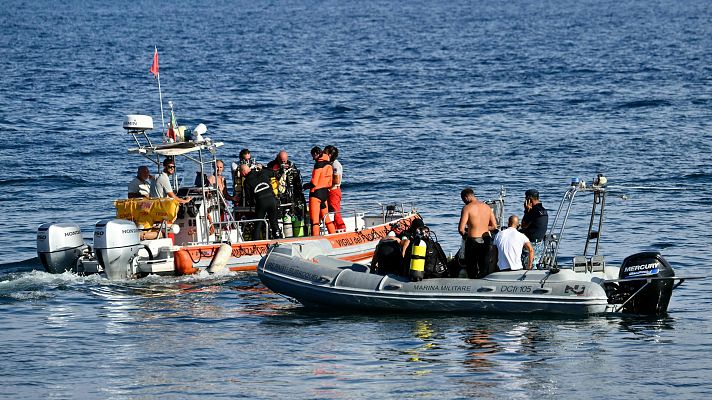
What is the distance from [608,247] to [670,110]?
18.7 metres

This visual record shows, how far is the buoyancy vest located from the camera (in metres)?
19.0

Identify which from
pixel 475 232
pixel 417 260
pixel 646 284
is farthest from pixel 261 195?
pixel 646 284

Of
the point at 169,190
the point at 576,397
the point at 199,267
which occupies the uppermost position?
the point at 169,190

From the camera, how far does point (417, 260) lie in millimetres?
15727

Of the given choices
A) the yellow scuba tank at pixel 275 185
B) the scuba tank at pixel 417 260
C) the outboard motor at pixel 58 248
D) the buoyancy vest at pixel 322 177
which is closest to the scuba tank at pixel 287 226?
the yellow scuba tank at pixel 275 185

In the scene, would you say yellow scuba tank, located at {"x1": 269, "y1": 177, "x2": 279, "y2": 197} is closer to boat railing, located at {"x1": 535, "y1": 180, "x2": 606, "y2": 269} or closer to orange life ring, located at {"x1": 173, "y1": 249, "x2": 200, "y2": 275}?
orange life ring, located at {"x1": 173, "y1": 249, "x2": 200, "y2": 275}

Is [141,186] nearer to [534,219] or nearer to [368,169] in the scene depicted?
[534,219]

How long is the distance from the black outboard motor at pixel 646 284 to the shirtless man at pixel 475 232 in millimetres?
1710

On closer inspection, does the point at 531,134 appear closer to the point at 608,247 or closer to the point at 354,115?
the point at 354,115

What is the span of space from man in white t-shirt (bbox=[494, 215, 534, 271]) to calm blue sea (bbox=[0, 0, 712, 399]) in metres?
0.67

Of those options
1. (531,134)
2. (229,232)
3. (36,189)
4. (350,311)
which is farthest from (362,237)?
(531,134)

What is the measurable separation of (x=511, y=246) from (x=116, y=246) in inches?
223

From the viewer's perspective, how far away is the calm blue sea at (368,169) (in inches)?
538

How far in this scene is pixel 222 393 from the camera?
42.4 feet
